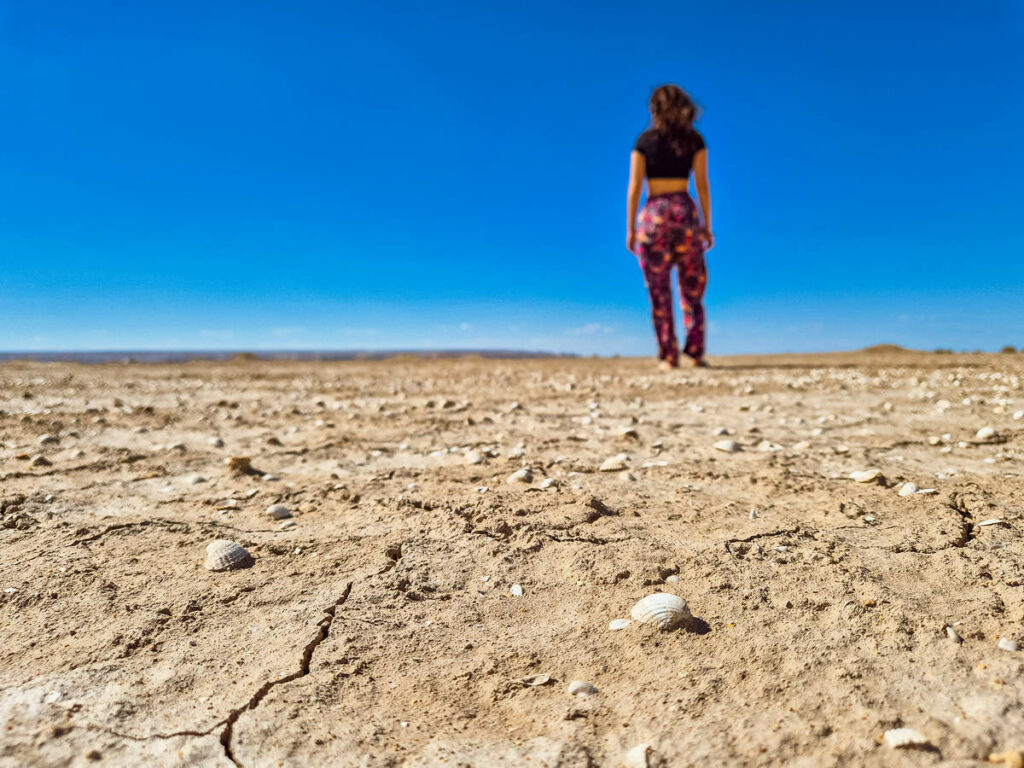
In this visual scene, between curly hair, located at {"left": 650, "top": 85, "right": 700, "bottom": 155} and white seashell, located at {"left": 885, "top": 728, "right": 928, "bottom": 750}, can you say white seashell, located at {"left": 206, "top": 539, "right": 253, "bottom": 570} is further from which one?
curly hair, located at {"left": 650, "top": 85, "right": 700, "bottom": 155}

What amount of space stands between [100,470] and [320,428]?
1.41 m

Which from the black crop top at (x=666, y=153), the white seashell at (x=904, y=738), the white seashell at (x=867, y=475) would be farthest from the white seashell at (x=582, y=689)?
the black crop top at (x=666, y=153)

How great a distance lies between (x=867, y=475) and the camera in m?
2.67

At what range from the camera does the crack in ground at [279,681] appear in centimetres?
129

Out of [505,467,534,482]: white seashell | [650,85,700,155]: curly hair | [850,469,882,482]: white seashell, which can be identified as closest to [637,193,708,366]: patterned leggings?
[650,85,700,155]: curly hair

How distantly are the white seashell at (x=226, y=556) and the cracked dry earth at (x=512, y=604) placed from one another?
0.12 feet

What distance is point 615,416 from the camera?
4.61 meters

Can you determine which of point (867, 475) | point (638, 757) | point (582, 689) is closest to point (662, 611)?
point (582, 689)

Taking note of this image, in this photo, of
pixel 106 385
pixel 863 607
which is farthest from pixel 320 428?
pixel 106 385

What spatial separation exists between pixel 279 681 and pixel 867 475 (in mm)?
2415

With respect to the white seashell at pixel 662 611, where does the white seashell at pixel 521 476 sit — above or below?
above

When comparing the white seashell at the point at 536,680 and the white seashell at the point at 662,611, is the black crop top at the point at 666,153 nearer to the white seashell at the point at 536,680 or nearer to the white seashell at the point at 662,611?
the white seashell at the point at 662,611

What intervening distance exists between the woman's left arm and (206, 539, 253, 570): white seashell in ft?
22.1

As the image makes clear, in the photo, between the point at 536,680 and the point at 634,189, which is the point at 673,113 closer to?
the point at 634,189
